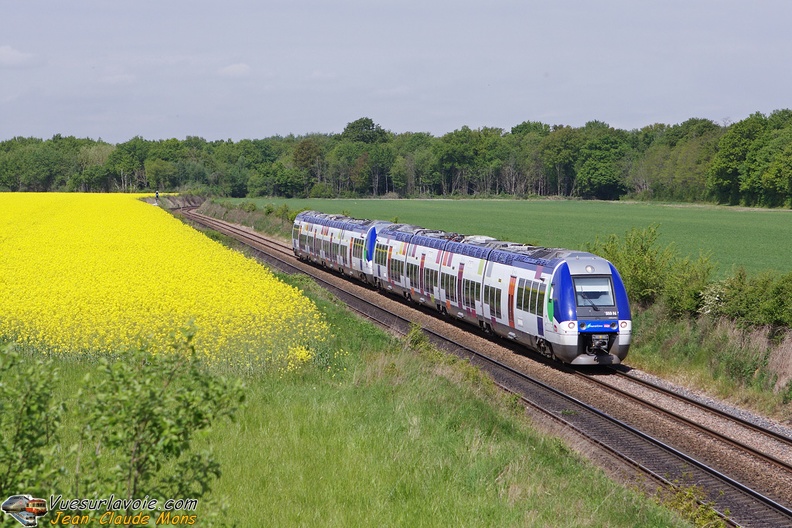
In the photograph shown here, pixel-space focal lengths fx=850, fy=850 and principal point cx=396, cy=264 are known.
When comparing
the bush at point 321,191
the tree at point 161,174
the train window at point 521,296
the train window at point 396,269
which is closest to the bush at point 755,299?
the train window at point 521,296

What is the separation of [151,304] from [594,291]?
11.6 meters

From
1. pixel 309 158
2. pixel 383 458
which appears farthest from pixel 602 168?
pixel 383 458

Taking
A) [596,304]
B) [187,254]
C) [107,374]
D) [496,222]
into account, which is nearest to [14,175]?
[496,222]

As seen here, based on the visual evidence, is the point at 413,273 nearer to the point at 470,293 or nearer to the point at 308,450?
the point at 470,293

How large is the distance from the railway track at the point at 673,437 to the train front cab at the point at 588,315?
0.76m

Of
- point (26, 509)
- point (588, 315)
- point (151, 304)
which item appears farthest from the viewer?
point (588, 315)

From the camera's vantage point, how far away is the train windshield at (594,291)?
895 inches

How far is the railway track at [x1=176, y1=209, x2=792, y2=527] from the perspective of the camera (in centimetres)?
1410

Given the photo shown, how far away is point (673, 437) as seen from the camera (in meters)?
17.4

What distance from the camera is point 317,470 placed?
1062 centimetres

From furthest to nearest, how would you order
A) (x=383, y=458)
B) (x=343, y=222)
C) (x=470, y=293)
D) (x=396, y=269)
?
(x=343, y=222), (x=396, y=269), (x=470, y=293), (x=383, y=458)

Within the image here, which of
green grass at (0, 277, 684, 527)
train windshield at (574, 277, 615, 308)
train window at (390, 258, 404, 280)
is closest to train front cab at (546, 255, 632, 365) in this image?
train windshield at (574, 277, 615, 308)

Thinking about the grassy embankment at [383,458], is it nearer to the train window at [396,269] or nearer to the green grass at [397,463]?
the green grass at [397,463]

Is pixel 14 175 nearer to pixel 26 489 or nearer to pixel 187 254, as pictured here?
pixel 187 254
